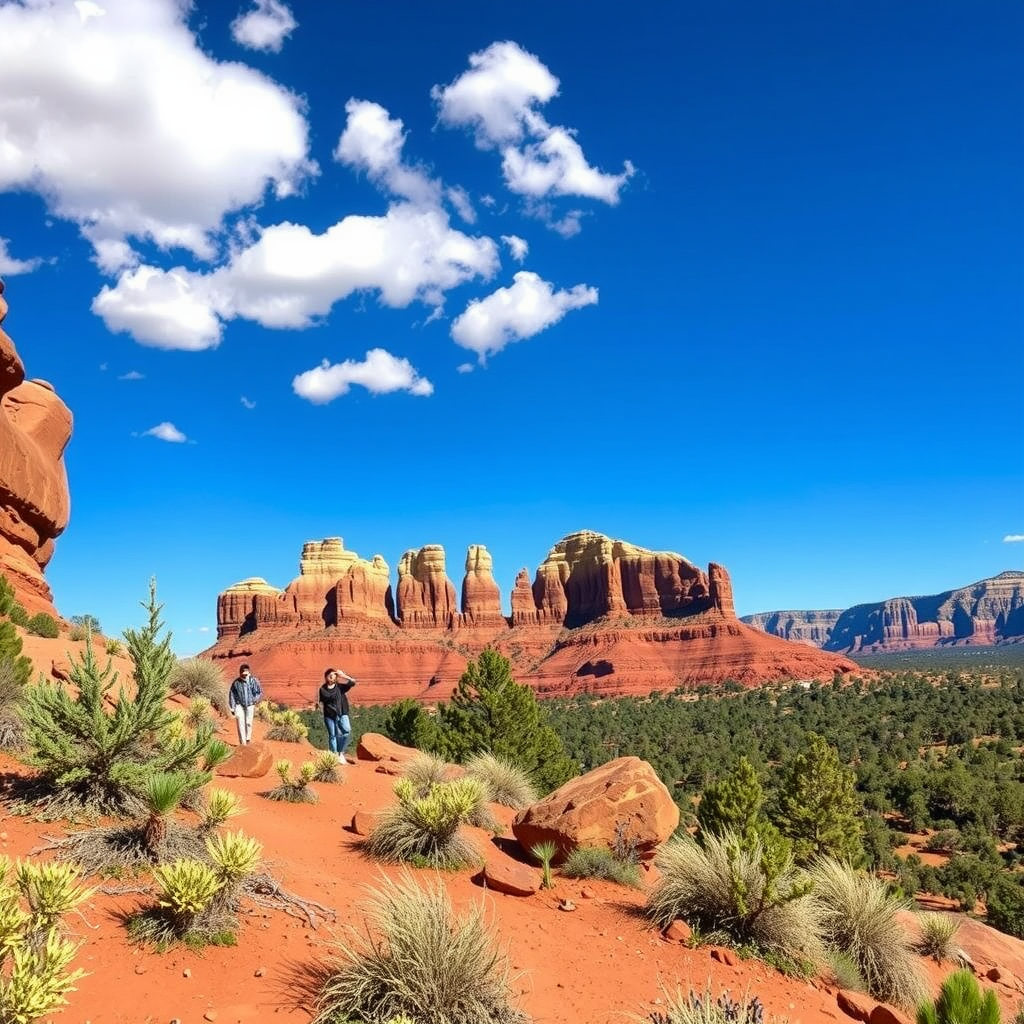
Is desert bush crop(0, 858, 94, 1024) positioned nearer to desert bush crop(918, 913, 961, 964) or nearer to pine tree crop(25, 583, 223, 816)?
pine tree crop(25, 583, 223, 816)

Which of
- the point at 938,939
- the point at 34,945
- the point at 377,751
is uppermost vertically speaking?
the point at 34,945

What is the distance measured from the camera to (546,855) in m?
8.96

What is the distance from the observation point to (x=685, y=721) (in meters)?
56.7

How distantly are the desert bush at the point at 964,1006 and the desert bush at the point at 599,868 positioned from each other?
4.82 meters

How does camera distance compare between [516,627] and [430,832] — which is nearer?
[430,832]

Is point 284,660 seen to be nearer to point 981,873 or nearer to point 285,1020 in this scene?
point 981,873

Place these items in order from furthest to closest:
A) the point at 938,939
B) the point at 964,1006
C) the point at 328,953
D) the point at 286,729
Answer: the point at 286,729
the point at 938,939
the point at 328,953
the point at 964,1006

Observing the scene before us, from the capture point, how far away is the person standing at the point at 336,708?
1390 centimetres

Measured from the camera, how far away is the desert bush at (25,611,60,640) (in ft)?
64.3

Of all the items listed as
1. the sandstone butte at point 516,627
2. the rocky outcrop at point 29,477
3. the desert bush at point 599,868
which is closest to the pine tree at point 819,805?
the desert bush at point 599,868

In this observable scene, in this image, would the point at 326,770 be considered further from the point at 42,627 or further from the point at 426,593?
the point at 426,593

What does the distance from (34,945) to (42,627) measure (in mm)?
18823

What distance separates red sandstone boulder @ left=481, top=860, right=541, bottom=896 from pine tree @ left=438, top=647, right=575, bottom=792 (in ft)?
35.3

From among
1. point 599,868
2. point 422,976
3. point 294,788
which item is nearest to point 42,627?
point 294,788
